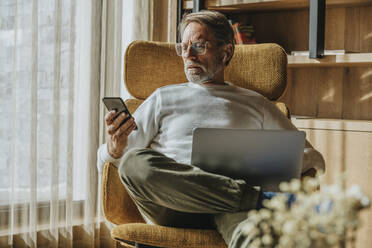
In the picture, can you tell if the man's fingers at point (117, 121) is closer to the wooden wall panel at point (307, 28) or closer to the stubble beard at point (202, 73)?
the stubble beard at point (202, 73)

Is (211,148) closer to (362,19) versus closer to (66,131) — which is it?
(66,131)

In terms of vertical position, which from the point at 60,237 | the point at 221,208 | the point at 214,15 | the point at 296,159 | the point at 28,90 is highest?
the point at 214,15

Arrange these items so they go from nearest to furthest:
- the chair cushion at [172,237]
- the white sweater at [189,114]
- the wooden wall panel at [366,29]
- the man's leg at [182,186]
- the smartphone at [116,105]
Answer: the man's leg at [182,186], the chair cushion at [172,237], the smartphone at [116,105], the white sweater at [189,114], the wooden wall panel at [366,29]

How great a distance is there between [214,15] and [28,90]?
873 mm

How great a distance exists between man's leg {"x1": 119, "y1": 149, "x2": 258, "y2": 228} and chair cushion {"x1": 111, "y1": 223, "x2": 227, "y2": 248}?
8 cm

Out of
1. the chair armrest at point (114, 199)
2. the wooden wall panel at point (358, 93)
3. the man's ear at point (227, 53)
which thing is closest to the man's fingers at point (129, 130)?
the chair armrest at point (114, 199)

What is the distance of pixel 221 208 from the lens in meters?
1.26

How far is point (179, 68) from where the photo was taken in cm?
191

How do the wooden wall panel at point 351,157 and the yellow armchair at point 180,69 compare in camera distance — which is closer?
the yellow armchair at point 180,69

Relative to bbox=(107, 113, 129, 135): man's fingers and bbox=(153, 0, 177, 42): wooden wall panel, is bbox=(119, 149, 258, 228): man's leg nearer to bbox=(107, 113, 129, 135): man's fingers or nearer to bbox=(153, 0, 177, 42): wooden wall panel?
bbox=(107, 113, 129, 135): man's fingers

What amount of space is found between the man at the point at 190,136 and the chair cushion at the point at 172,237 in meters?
0.05

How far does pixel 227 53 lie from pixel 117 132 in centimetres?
59

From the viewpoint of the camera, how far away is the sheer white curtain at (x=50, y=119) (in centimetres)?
202

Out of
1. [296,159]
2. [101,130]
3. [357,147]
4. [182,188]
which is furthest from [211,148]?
[101,130]
